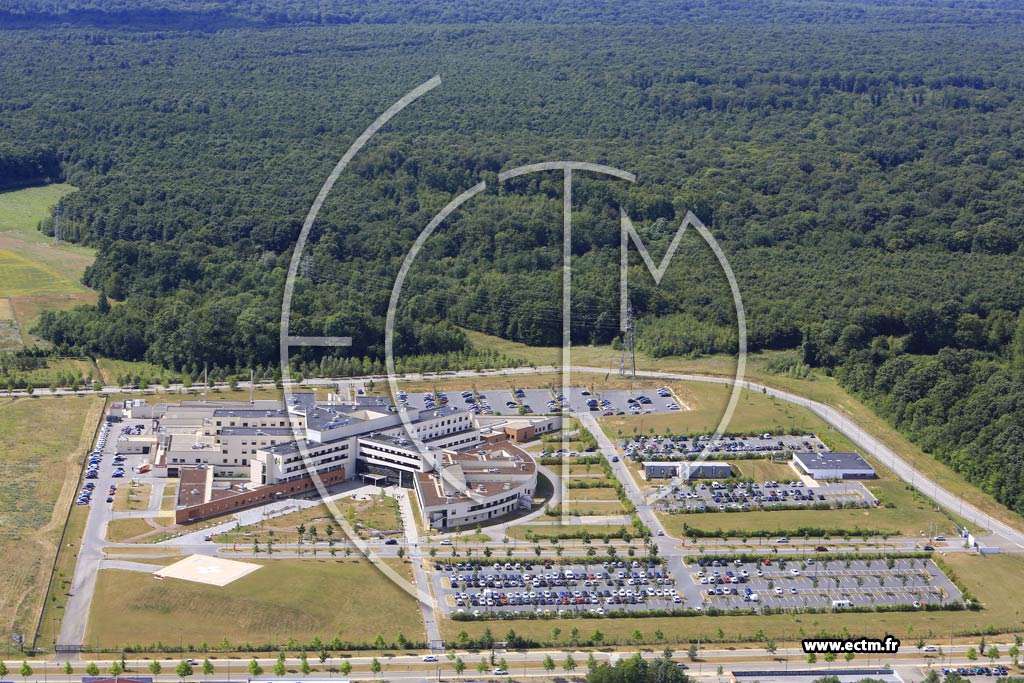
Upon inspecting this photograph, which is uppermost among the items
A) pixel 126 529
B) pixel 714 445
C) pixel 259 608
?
pixel 259 608

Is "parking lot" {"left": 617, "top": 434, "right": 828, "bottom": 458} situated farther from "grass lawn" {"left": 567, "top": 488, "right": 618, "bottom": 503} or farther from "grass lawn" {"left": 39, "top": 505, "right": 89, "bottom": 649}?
"grass lawn" {"left": 39, "top": 505, "right": 89, "bottom": 649}

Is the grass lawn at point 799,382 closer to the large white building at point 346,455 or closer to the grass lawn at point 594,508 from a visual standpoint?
the grass lawn at point 594,508

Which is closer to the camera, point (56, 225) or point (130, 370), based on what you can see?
point (130, 370)

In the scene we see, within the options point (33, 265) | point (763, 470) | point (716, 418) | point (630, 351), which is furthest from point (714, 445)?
point (33, 265)

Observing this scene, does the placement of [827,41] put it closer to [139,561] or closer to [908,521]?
[908,521]

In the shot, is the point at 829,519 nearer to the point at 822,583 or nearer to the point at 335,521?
the point at 822,583

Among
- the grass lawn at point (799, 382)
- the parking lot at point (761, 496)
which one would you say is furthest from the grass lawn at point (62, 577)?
the grass lawn at point (799, 382)

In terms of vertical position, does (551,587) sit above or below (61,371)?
above

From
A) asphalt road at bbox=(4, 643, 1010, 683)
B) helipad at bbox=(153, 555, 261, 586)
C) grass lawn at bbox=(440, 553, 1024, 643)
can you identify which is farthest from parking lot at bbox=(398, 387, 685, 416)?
asphalt road at bbox=(4, 643, 1010, 683)
